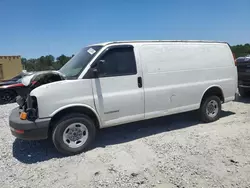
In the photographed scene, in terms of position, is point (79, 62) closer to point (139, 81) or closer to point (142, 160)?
point (139, 81)

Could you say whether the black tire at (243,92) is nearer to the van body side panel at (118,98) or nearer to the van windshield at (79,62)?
the van body side panel at (118,98)

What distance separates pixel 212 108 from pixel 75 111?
3.81m

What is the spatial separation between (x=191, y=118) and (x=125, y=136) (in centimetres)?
234

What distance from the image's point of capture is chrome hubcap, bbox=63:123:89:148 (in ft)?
13.9

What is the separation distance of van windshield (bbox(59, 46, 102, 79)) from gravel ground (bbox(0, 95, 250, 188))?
1570 mm

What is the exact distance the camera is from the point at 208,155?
4016mm

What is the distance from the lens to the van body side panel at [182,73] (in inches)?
195

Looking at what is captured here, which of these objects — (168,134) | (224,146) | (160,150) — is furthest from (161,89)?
(224,146)

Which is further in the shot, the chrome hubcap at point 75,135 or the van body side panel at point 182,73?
the van body side panel at point 182,73

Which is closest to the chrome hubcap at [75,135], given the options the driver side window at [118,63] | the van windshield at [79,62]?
the van windshield at [79,62]

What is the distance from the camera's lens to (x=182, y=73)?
5.38 m

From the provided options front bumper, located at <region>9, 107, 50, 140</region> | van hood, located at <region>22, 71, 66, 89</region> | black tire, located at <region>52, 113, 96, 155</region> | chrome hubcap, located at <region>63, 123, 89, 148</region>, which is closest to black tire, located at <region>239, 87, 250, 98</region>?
black tire, located at <region>52, 113, 96, 155</region>

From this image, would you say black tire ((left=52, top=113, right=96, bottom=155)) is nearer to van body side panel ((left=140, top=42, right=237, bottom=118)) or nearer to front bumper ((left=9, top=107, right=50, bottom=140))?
front bumper ((left=9, top=107, right=50, bottom=140))

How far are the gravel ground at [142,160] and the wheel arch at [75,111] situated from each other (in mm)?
626
